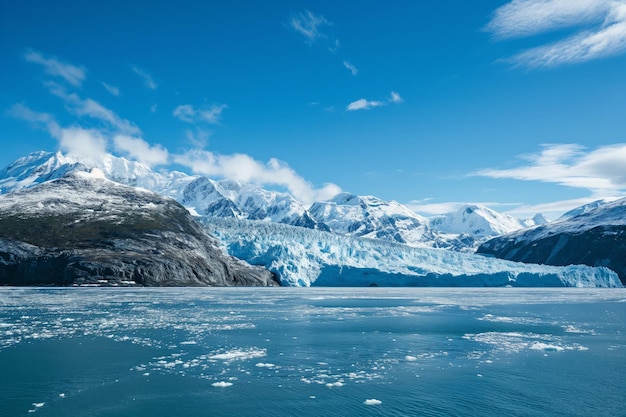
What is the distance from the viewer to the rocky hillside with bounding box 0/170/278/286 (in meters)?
107

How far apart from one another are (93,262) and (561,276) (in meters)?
103

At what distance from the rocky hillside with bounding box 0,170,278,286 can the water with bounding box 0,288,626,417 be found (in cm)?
7556

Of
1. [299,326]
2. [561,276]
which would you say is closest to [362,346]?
[299,326]

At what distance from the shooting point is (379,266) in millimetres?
119125

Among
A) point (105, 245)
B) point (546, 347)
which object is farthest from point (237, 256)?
point (546, 347)

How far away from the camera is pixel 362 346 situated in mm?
26453

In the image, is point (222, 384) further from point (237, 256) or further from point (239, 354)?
point (237, 256)

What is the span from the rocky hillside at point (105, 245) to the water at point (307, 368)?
75.6 meters

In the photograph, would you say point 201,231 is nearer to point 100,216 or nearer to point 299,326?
point 100,216

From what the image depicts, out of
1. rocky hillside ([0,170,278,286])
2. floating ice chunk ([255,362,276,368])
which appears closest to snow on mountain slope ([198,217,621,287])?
rocky hillside ([0,170,278,286])

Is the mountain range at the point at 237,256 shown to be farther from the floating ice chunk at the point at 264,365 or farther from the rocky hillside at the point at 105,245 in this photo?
the floating ice chunk at the point at 264,365

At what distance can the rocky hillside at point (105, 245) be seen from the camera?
352 feet

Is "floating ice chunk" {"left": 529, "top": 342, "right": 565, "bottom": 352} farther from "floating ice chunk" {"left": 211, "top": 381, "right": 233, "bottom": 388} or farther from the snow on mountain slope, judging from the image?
the snow on mountain slope

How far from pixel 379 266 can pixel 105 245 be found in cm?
6625
